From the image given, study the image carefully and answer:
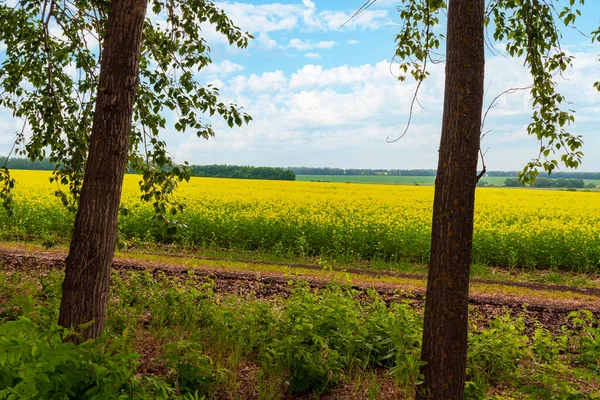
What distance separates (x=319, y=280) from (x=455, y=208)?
7.13 meters

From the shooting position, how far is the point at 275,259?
14914 mm

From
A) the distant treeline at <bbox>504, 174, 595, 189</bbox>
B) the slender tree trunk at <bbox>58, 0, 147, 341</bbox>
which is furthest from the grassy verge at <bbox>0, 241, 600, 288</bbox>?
the distant treeline at <bbox>504, 174, 595, 189</bbox>

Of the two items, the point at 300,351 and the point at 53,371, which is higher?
the point at 53,371

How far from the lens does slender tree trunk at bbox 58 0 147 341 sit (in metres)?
4.61

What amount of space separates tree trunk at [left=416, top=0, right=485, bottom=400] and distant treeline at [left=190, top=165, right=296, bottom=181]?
48.3 m

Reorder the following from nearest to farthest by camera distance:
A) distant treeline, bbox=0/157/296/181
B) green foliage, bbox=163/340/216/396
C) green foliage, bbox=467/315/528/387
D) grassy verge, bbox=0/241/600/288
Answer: green foliage, bbox=163/340/216/396
green foliage, bbox=467/315/528/387
grassy verge, bbox=0/241/600/288
distant treeline, bbox=0/157/296/181

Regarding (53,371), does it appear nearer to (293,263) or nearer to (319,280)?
(319,280)

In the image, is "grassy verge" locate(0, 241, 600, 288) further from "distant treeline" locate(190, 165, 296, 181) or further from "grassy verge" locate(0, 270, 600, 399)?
"distant treeline" locate(190, 165, 296, 181)

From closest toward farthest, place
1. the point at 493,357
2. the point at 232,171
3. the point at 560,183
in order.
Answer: the point at 493,357
the point at 232,171
the point at 560,183

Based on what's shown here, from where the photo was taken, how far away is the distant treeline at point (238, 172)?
5334 cm

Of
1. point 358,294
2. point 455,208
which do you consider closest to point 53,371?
point 455,208

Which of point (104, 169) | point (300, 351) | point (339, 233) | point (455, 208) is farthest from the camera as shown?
point (339, 233)

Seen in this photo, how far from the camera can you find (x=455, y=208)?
410 centimetres

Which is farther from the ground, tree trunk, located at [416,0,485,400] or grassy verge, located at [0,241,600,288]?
tree trunk, located at [416,0,485,400]
